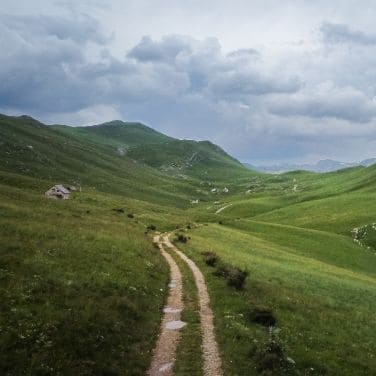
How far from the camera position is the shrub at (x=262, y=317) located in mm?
29188

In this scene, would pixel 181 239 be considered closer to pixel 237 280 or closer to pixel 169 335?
pixel 237 280

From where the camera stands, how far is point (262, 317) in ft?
96.1

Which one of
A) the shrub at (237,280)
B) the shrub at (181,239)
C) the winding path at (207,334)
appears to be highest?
the shrub at (181,239)

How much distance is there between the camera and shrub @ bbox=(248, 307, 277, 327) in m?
29.2

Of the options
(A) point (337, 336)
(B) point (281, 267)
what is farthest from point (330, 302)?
(B) point (281, 267)

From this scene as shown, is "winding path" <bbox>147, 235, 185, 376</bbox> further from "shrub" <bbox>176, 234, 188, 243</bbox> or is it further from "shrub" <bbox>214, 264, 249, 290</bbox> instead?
"shrub" <bbox>176, 234, 188, 243</bbox>

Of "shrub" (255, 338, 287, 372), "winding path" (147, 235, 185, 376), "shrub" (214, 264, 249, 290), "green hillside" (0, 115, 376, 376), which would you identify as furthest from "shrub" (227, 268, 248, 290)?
"shrub" (255, 338, 287, 372)

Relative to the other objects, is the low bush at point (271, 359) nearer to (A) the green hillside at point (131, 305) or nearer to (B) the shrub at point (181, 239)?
(A) the green hillside at point (131, 305)

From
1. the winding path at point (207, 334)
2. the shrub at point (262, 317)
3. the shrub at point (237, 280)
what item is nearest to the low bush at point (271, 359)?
the winding path at point (207, 334)

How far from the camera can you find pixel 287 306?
115ft

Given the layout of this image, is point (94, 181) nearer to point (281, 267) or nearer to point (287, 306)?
point (281, 267)

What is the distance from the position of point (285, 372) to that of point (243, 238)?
62.5m

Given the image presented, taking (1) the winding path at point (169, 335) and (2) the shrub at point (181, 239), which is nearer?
(1) the winding path at point (169, 335)

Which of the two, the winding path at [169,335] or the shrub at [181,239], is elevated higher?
the shrub at [181,239]
